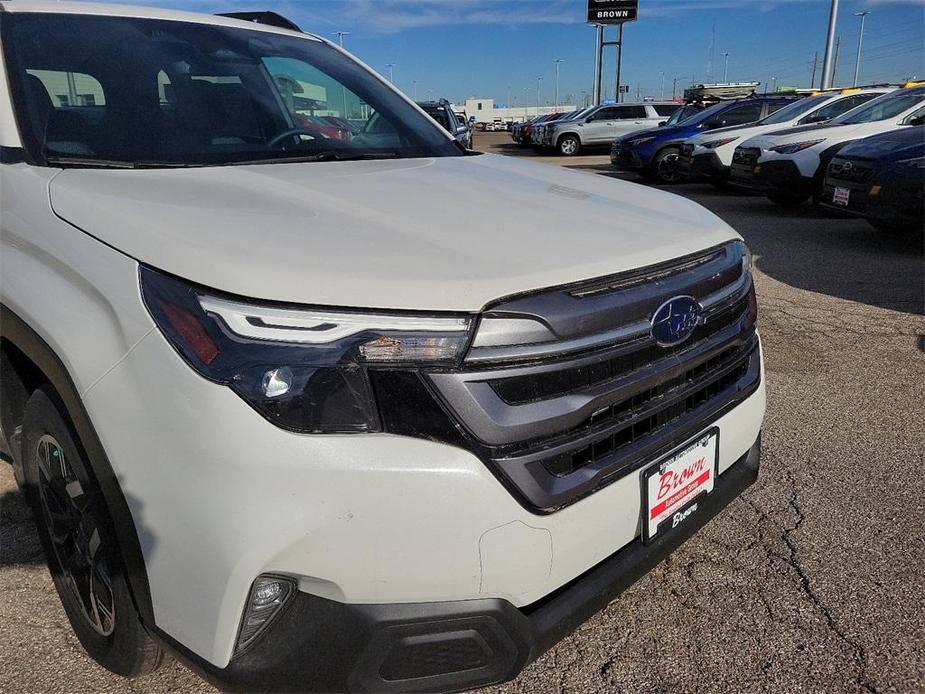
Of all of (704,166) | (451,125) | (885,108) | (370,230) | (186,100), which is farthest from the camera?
(704,166)

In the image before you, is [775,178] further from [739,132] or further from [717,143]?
[739,132]

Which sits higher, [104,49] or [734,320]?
[104,49]

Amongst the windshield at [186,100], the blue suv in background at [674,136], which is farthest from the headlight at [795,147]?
the windshield at [186,100]

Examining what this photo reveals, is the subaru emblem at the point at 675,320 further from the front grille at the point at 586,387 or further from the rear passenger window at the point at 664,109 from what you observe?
the rear passenger window at the point at 664,109

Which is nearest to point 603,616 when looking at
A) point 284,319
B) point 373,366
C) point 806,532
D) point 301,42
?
point 806,532

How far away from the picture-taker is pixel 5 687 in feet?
6.19

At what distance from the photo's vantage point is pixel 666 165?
1420cm

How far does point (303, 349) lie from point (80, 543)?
37.1 inches

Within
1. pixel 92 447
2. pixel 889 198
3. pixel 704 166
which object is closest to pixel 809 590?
pixel 92 447

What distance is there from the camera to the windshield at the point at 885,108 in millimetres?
9352

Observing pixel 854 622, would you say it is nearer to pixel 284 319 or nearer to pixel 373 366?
pixel 373 366

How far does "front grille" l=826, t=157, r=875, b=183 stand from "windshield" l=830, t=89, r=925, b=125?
266 cm

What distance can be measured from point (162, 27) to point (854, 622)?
10.4 ft

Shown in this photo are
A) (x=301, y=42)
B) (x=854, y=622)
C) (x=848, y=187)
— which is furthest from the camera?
(x=848, y=187)
